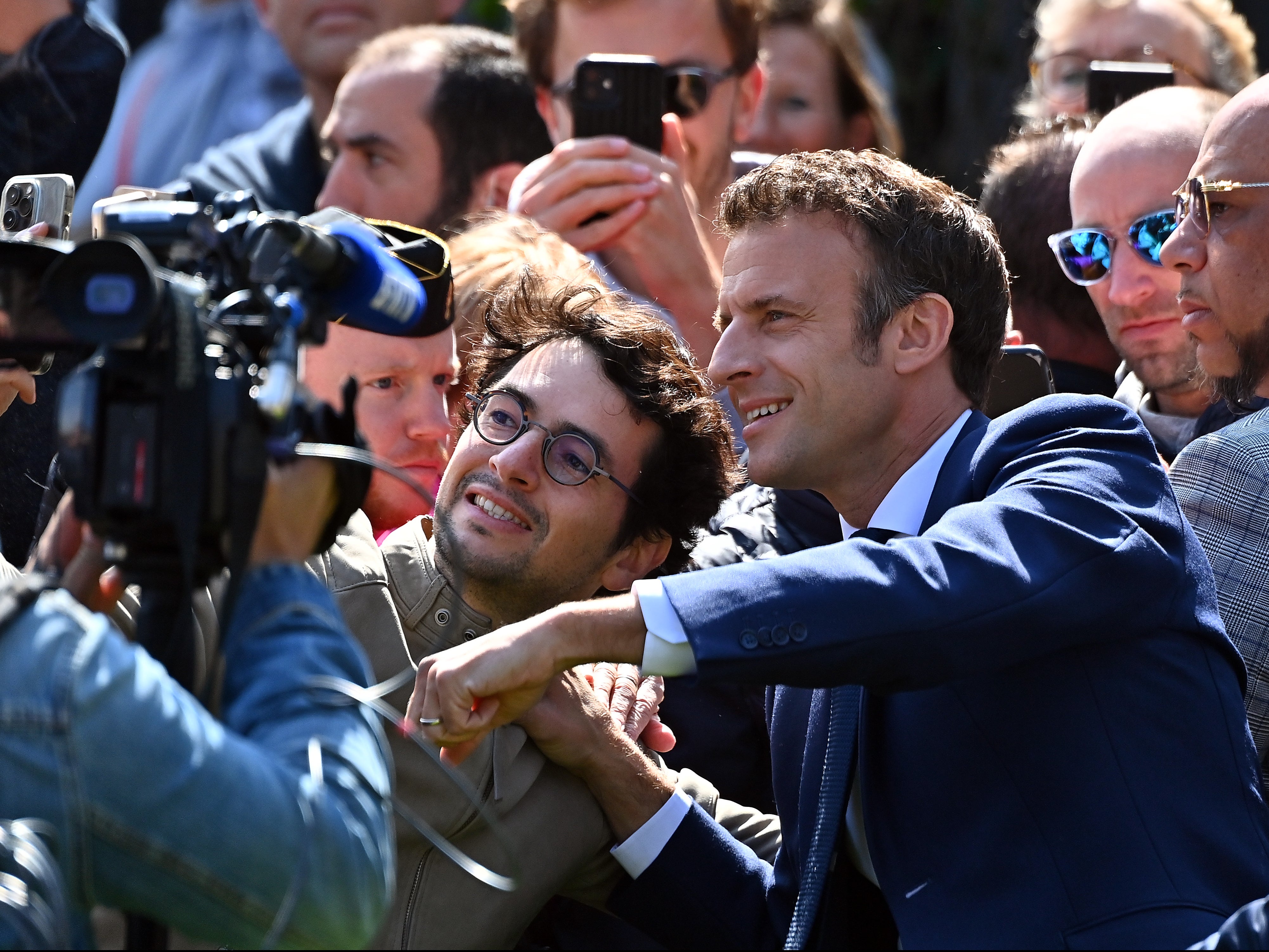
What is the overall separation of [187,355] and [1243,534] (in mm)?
1858

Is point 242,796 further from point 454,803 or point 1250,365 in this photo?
point 1250,365

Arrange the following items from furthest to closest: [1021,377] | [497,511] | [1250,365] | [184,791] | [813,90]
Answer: [813,90]
[1021,377]
[497,511]
[1250,365]
[184,791]

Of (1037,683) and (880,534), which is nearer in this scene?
(1037,683)

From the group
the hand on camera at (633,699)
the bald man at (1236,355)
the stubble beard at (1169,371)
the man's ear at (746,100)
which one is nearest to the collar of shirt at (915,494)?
the bald man at (1236,355)

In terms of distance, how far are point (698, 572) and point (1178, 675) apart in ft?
2.67

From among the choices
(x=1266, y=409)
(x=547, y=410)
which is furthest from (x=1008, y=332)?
(x=547, y=410)

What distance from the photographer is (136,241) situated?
6.34ft

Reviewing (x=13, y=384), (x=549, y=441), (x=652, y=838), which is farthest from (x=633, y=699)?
(x=13, y=384)

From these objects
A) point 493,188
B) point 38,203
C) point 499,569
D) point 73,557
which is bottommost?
point 499,569

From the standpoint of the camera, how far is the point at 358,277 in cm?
203

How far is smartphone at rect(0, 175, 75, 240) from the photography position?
9.25 feet

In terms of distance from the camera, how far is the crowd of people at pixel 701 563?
1883mm

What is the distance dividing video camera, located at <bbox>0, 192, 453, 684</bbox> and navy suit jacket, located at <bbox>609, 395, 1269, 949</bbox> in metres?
0.63

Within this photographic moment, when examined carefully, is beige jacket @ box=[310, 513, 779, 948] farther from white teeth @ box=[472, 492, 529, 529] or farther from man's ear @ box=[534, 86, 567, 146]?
man's ear @ box=[534, 86, 567, 146]
